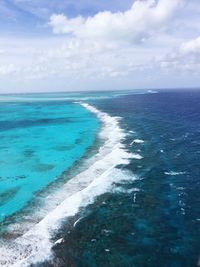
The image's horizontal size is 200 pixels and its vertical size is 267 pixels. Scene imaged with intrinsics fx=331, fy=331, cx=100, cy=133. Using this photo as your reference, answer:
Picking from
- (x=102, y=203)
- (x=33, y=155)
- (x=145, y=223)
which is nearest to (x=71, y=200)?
(x=102, y=203)

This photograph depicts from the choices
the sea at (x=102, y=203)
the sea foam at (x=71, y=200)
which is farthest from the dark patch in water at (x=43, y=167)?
the sea foam at (x=71, y=200)

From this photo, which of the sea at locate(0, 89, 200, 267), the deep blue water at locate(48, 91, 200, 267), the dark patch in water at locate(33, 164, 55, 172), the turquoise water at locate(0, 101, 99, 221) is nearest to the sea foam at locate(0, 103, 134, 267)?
the sea at locate(0, 89, 200, 267)

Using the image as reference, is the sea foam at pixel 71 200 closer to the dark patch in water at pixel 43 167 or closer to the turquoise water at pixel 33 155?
the turquoise water at pixel 33 155

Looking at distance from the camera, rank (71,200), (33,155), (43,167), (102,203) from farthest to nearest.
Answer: (33,155) → (43,167) → (71,200) → (102,203)

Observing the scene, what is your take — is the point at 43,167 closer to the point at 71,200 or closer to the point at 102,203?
the point at 71,200

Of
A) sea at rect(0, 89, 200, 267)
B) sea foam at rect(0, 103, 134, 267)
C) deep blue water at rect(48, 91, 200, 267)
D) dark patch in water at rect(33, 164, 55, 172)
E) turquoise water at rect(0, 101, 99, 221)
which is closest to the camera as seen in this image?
deep blue water at rect(48, 91, 200, 267)

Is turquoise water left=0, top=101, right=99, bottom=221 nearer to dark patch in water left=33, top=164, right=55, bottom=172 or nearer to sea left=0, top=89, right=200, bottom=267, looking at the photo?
dark patch in water left=33, top=164, right=55, bottom=172
